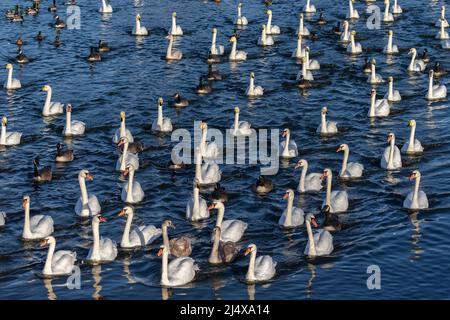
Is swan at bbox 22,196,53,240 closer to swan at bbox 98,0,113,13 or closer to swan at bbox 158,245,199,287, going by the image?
swan at bbox 158,245,199,287

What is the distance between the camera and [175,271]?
4234 centimetres

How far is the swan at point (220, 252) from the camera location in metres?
44.0

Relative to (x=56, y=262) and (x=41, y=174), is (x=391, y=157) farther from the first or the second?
(x=56, y=262)

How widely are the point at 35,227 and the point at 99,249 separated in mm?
3965

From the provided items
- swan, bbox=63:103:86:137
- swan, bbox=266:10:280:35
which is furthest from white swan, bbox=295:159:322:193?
swan, bbox=266:10:280:35

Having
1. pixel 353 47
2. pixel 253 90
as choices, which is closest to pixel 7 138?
pixel 253 90

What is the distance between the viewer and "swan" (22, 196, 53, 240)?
46688mm

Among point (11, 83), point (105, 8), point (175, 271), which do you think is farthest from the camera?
point (105, 8)

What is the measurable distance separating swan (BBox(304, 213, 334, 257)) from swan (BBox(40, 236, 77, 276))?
31.0 ft

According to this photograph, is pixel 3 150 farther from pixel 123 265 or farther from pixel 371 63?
pixel 371 63

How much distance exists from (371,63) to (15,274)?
3450cm

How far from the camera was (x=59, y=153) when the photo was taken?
2208 inches

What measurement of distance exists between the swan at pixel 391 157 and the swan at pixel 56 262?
1802 centimetres
